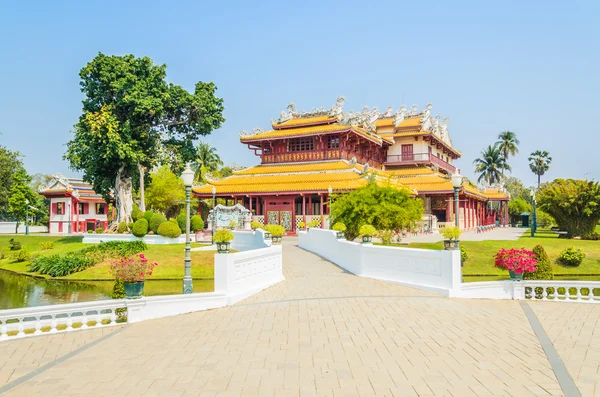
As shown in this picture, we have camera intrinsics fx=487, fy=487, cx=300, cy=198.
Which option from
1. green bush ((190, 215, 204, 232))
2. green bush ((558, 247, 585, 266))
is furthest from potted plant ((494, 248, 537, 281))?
green bush ((190, 215, 204, 232))

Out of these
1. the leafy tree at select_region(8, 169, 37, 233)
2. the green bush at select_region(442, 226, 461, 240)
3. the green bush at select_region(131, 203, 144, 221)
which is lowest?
the green bush at select_region(442, 226, 461, 240)

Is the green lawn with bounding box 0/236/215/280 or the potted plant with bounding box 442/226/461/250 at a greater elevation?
the potted plant with bounding box 442/226/461/250

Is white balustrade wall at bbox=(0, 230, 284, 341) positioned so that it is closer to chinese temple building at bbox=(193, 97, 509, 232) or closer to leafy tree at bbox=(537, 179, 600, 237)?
chinese temple building at bbox=(193, 97, 509, 232)

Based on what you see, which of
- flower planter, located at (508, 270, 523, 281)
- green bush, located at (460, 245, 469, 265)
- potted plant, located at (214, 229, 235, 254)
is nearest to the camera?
potted plant, located at (214, 229, 235, 254)

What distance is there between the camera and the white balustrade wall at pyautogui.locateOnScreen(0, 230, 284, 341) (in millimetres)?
9797

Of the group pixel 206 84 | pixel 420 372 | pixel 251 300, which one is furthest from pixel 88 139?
pixel 420 372

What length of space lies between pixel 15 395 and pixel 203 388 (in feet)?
7.85

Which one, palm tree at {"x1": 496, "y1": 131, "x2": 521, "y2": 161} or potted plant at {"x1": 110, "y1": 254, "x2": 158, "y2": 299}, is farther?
palm tree at {"x1": 496, "y1": 131, "x2": 521, "y2": 161}

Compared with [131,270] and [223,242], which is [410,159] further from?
[131,270]

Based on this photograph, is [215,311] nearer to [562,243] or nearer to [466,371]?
[466,371]

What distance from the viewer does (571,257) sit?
28.2 meters

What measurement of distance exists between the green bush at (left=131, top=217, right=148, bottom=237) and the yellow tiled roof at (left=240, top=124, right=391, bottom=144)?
1444cm

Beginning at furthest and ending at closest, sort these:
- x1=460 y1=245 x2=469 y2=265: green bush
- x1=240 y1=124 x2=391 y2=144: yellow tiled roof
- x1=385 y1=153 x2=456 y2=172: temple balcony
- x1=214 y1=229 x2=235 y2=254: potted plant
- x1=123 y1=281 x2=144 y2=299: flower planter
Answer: x1=385 y1=153 x2=456 y2=172: temple balcony → x1=240 y1=124 x2=391 y2=144: yellow tiled roof → x1=460 y1=245 x2=469 y2=265: green bush → x1=214 y1=229 x2=235 y2=254: potted plant → x1=123 y1=281 x2=144 y2=299: flower planter

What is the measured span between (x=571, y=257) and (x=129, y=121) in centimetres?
2933
